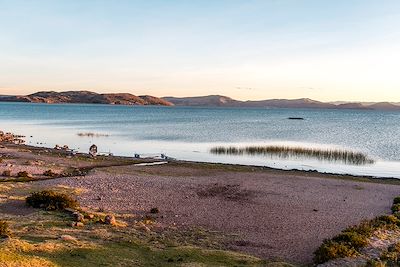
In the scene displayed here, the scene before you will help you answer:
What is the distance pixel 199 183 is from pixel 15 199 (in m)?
12.5

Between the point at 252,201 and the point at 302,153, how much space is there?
113 ft

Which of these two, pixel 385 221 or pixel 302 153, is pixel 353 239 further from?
pixel 302 153

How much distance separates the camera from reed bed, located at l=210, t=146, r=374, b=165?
54.4 m

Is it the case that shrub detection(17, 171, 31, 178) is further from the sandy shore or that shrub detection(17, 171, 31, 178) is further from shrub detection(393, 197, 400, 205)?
shrub detection(393, 197, 400, 205)

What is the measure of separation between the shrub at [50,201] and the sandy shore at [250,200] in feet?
5.14

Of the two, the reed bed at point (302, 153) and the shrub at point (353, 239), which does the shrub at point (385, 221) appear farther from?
the reed bed at point (302, 153)

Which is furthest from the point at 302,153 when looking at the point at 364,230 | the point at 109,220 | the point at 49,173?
the point at 109,220

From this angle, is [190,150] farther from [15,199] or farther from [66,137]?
[15,199]

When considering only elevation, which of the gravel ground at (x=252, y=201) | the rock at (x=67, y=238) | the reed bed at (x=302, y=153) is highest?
the rock at (x=67, y=238)

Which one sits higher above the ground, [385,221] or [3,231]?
[3,231]

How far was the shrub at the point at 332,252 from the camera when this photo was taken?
51.3 feet

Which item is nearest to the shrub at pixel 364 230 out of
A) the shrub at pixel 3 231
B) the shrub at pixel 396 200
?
the shrub at pixel 396 200

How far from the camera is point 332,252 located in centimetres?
1563

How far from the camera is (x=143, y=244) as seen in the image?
16766 mm
